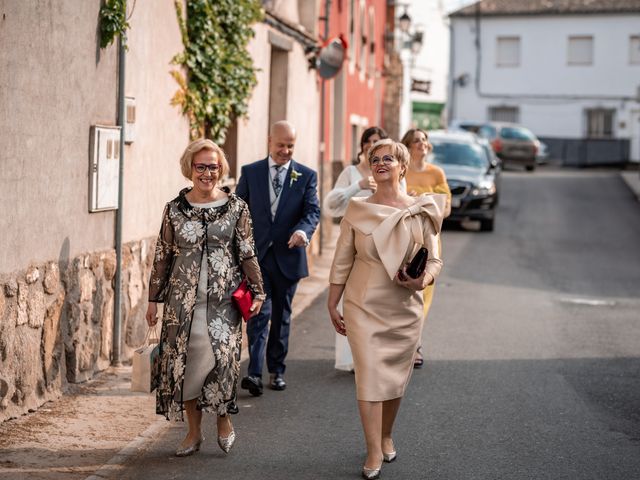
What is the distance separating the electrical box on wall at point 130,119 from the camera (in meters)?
8.91

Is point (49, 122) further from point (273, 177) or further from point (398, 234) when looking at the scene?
point (398, 234)

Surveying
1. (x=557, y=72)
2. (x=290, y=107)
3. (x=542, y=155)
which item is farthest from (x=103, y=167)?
(x=557, y=72)

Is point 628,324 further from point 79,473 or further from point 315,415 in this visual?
point 79,473

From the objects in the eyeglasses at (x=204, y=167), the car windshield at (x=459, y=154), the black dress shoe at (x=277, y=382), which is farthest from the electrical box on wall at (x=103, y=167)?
the car windshield at (x=459, y=154)

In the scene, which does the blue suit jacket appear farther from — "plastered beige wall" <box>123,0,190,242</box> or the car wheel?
the car wheel

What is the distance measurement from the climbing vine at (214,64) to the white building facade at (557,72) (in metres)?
42.5

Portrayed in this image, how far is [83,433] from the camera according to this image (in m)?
6.72

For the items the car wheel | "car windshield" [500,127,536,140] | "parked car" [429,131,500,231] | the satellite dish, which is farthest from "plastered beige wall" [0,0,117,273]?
"car windshield" [500,127,536,140]

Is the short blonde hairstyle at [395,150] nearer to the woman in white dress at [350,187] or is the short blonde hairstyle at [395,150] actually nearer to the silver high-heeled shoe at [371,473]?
the silver high-heeled shoe at [371,473]

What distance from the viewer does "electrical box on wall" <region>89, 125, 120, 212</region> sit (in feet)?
26.9

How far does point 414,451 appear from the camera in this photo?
6.57 metres

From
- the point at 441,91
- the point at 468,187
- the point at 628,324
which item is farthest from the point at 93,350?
the point at 441,91

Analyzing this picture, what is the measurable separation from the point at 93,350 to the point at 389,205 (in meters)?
3.05

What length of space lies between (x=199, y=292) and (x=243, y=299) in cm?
25
